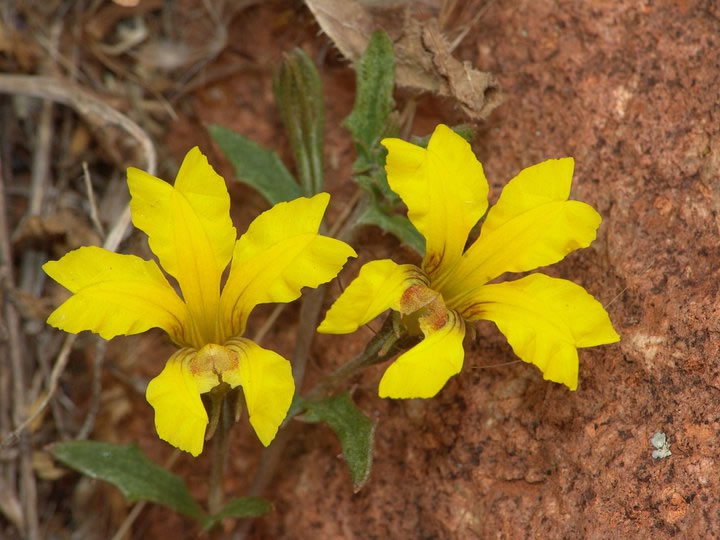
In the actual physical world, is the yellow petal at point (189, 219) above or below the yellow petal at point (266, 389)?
above

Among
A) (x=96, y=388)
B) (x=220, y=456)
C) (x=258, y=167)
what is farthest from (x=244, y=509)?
(x=258, y=167)

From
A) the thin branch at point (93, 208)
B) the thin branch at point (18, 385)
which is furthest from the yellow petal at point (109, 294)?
the thin branch at point (18, 385)

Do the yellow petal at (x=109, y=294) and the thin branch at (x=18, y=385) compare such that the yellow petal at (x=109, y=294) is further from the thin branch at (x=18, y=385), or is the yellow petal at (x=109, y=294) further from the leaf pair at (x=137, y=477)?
the thin branch at (x=18, y=385)

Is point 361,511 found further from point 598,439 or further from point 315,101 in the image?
point 315,101

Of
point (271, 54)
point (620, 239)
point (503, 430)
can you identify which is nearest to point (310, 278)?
point (503, 430)

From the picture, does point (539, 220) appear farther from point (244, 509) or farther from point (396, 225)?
point (244, 509)

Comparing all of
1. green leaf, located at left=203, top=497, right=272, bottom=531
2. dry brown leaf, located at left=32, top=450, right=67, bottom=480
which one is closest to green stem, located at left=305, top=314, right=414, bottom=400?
green leaf, located at left=203, top=497, right=272, bottom=531

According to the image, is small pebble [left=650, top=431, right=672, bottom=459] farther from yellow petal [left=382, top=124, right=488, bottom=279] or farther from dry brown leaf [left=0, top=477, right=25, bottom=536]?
dry brown leaf [left=0, top=477, right=25, bottom=536]
